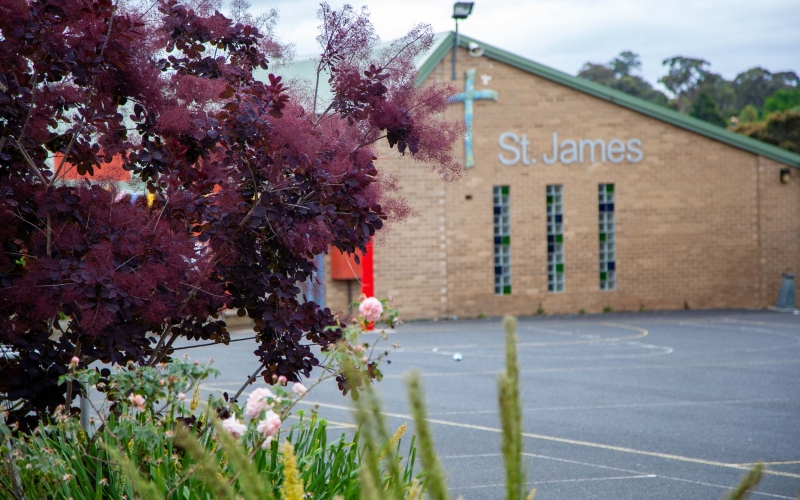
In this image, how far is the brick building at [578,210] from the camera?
24.8 meters

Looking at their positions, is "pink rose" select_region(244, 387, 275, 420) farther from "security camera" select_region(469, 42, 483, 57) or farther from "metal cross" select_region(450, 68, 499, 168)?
"security camera" select_region(469, 42, 483, 57)

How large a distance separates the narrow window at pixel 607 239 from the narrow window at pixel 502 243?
9.73 feet

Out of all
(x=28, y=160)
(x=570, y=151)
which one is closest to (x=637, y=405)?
(x=28, y=160)

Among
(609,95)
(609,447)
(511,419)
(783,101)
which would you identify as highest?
(783,101)

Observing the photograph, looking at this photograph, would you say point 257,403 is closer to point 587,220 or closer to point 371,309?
point 371,309

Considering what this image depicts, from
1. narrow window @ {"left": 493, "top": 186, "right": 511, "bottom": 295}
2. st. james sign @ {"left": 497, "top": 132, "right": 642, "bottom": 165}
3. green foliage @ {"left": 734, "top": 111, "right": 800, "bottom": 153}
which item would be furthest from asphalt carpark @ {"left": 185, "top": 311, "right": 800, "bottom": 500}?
green foliage @ {"left": 734, "top": 111, "right": 800, "bottom": 153}

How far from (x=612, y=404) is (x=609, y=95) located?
636 inches

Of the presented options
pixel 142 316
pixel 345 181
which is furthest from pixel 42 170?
pixel 345 181

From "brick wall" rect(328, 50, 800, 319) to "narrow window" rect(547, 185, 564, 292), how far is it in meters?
0.17

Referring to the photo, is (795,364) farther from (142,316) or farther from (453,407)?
(142,316)

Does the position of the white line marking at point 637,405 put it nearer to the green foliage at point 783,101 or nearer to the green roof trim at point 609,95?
the green roof trim at point 609,95

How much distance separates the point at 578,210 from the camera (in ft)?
85.5

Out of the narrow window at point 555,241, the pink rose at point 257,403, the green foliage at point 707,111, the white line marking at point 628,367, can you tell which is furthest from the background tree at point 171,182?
the green foliage at point 707,111

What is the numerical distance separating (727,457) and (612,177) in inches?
731
